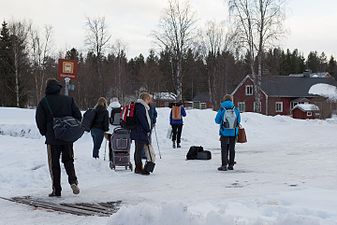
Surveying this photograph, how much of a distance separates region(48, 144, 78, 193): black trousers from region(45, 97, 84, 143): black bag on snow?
0.80 feet

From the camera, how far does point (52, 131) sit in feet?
27.1

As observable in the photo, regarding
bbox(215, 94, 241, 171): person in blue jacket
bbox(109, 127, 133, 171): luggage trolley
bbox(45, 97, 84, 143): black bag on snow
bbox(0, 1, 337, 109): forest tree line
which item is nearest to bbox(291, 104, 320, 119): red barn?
bbox(0, 1, 337, 109): forest tree line

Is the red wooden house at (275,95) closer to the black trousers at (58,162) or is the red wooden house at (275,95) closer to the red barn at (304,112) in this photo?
the red barn at (304,112)

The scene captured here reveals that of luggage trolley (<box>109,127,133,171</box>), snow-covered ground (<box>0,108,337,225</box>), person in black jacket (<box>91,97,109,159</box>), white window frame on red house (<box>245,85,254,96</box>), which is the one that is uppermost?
white window frame on red house (<box>245,85,254,96</box>)

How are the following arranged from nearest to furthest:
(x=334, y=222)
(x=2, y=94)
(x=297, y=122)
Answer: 1. (x=334, y=222)
2. (x=297, y=122)
3. (x=2, y=94)

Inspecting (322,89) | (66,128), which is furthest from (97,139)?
(322,89)

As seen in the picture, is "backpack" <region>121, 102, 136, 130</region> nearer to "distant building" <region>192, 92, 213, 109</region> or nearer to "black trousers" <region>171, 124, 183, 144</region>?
"black trousers" <region>171, 124, 183, 144</region>

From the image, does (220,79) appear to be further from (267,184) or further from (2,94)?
(267,184)

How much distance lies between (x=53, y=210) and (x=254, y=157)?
8909 millimetres

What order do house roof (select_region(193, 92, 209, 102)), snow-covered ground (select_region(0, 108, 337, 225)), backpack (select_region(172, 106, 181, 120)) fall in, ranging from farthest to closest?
house roof (select_region(193, 92, 209, 102)) → backpack (select_region(172, 106, 181, 120)) → snow-covered ground (select_region(0, 108, 337, 225))

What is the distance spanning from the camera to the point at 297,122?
122ft

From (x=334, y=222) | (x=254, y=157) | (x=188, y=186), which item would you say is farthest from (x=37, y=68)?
(x=334, y=222)

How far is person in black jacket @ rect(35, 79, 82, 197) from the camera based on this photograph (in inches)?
325

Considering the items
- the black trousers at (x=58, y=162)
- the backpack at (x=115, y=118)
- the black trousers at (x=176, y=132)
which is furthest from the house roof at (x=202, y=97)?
the black trousers at (x=58, y=162)
